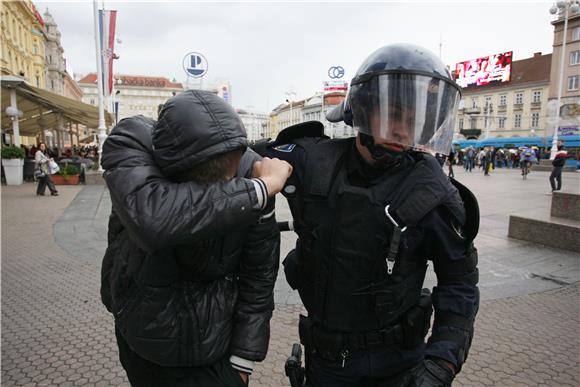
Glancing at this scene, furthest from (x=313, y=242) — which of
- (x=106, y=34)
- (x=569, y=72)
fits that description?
(x=569, y=72)

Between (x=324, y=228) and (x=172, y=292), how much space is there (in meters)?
0.63

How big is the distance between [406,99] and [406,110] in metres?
0.05

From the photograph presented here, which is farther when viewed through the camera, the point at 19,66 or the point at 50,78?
the point at 50,78

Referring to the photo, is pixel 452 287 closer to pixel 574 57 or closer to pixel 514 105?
pixel 574 57

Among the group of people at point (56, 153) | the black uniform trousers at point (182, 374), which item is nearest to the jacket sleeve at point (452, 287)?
the black uniform trousers at point (182, 374)

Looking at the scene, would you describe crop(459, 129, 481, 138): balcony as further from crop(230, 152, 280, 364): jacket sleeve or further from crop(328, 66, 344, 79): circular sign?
crop(230, 152, 280, 364): jacket sleeve

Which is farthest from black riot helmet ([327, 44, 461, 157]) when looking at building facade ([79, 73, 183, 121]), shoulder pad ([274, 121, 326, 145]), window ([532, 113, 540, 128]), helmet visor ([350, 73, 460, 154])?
building facade ([79, 73, 183, 121])

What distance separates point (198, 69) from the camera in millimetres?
9273

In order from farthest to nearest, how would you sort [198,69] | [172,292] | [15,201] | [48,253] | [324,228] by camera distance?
[15,201]
[198,69]
[48,253]
[324,228]
[172,292]

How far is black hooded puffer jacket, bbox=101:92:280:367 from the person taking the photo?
1046 mm

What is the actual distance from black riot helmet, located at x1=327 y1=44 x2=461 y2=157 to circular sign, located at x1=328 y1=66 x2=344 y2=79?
94.7ft

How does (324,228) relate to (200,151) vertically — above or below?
below

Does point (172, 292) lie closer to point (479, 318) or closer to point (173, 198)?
point (173, 198)

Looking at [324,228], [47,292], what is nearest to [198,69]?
[47,292]
